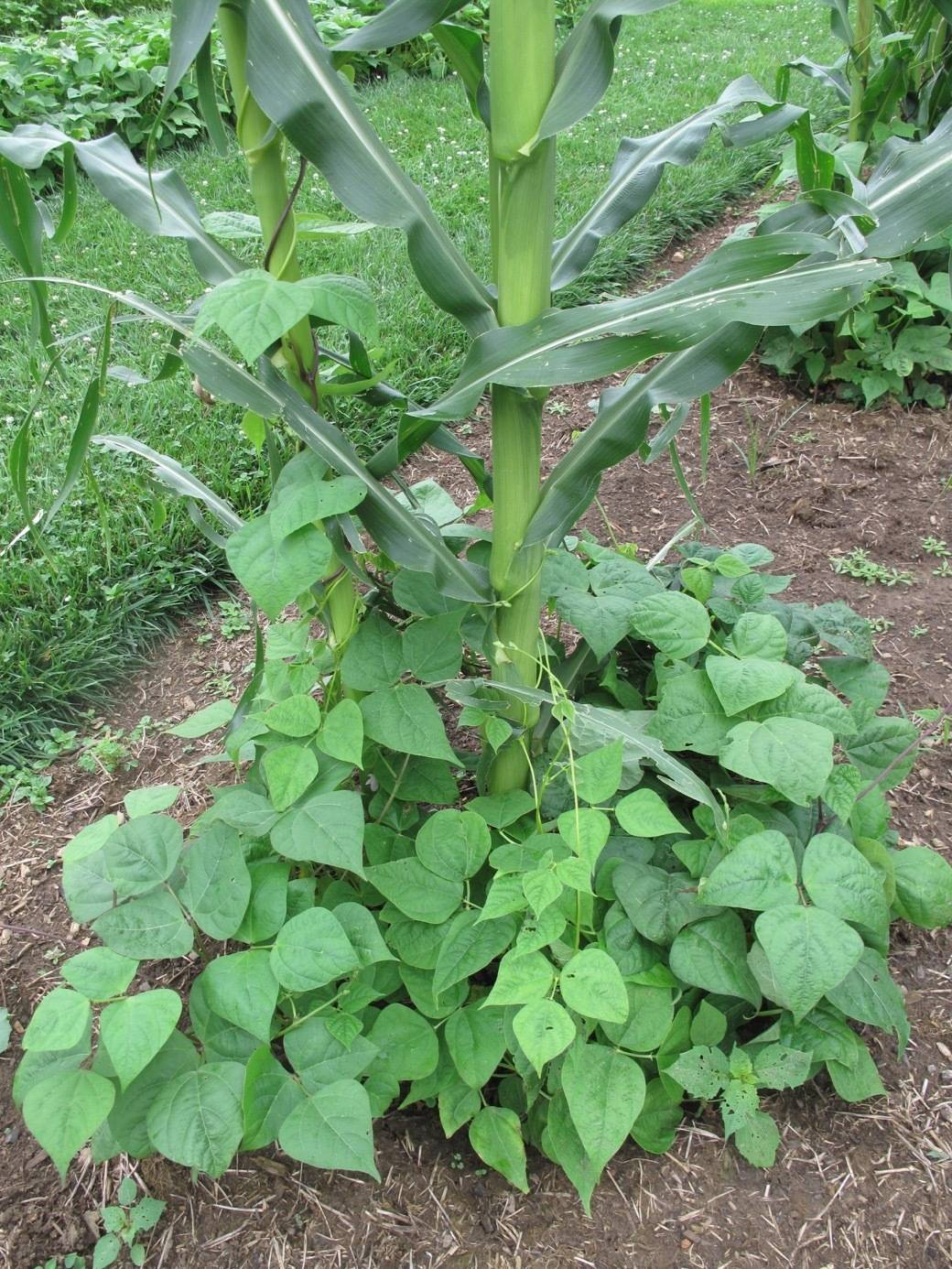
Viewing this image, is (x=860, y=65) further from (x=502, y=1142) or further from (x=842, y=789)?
(x=502, y=1142)

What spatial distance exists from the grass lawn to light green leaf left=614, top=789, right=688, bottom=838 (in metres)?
0.82

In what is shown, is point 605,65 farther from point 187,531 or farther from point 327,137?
point 187,531

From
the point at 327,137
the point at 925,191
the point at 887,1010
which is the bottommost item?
the point at 887,1010

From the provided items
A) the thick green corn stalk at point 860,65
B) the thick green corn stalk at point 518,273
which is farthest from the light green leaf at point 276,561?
the thick green corn stalk at point 860,65

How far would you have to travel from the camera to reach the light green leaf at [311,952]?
1240 millimetres

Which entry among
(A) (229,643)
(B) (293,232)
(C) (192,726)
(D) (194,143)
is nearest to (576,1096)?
(C) (192,726)

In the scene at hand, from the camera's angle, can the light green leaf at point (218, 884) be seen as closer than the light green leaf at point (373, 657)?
Yes

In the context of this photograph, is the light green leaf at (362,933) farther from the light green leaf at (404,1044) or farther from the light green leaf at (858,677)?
the light green leaf at (858,677)

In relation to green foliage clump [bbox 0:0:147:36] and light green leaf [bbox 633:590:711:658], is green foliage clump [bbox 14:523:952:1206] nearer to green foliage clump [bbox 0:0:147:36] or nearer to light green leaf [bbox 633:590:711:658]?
light green leaf [bbox 633:590:711:658]

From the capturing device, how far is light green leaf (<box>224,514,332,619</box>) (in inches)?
47.4

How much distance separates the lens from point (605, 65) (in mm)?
1142

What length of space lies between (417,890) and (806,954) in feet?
1.86

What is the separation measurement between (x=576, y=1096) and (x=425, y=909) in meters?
0.34

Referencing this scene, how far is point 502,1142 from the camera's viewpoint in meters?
1.38
